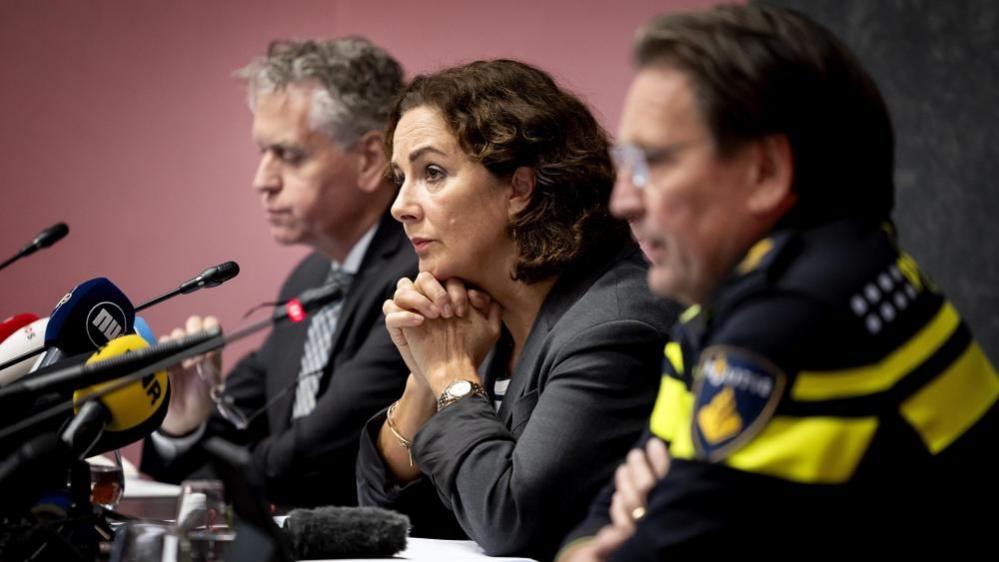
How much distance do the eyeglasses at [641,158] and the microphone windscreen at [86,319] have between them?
75 centimetres

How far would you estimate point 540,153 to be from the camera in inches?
79.9

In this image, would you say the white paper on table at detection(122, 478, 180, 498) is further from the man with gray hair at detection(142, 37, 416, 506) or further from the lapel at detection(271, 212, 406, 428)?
the lapel at detection(271, 212, 406, 428)

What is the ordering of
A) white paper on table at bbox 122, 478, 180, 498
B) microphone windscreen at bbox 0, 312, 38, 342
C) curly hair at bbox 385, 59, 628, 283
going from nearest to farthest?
microphone windscreen at bbox 0, 312, 38, 342 < curly hair at bbox 385, 59, 628, 283 < white paper on table at bbox 122, 478, 180, 498

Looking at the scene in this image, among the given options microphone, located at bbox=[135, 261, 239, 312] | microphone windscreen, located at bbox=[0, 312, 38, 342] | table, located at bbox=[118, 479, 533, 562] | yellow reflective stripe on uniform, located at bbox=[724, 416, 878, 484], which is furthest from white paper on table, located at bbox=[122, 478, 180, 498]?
yellow reflective stripe on uniform, located at bbox=[724, 416, 878, 484]

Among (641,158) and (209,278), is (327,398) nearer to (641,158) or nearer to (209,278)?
(209,278)

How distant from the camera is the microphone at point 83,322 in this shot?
157 centimetres

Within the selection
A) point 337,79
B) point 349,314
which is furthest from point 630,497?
point 337,79

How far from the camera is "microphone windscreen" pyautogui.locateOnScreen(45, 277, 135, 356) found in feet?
5.16

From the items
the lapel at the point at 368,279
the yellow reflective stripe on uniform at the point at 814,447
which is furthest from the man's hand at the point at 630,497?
the lapel at the point at 368,279

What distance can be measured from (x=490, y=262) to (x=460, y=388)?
255mm

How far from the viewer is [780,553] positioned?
100cm

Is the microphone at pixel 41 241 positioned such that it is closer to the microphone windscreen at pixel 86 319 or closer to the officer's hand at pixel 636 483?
the microphone windscreen at pixel 86 319

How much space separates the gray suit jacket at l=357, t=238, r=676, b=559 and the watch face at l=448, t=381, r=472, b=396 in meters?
0.02

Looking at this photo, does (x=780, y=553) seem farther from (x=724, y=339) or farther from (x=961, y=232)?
(x=961, y=232)
